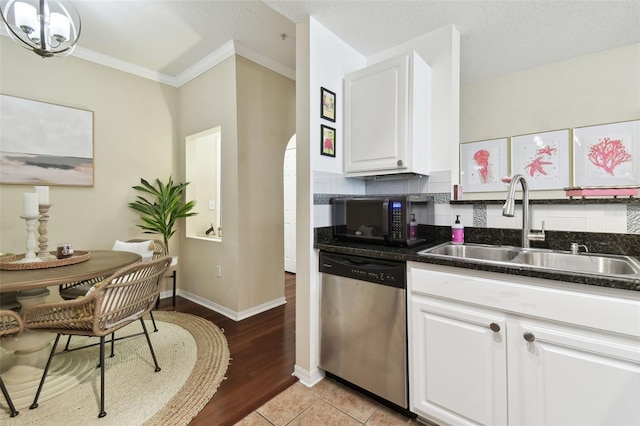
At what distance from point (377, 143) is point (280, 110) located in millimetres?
1584

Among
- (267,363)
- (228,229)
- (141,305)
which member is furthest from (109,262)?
(267,363)

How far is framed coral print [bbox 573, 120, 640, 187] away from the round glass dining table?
346 centimetres

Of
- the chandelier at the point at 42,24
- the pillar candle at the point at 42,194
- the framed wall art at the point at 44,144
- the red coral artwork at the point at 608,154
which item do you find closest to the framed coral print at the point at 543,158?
the red coral artwork at the point at 608,154

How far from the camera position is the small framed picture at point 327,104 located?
193 cm

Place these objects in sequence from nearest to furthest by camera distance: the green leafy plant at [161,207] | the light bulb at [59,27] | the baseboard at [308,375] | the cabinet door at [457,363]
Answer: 1. the cabinet door at [457,363]
2. the light bulb at [59,27]
3. the baseboard at [308,375]
4. the green leafy plant at [161,207]

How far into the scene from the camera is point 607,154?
2127 mm

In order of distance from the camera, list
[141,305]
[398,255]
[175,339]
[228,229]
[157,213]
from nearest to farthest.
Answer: [398,255]
[141,305]
[175,339]
[228,229]
[157,213]

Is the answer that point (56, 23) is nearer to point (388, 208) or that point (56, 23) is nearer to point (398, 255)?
point (388, 208)

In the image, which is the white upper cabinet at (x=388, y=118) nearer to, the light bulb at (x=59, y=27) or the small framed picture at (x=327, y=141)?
the small framed picture at (x=327, y=141)

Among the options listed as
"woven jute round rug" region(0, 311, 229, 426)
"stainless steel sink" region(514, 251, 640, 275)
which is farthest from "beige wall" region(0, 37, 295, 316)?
"stainless steel sink" region(514, 251, 640, 275)

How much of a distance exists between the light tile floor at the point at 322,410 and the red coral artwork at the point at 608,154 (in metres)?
2.34

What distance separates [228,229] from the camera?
2840 millimetres

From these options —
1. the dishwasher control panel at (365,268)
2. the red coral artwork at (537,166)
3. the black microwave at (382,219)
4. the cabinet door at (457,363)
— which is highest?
the red coral artwork at (537,166)

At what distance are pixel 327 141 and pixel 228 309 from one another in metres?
1.99
